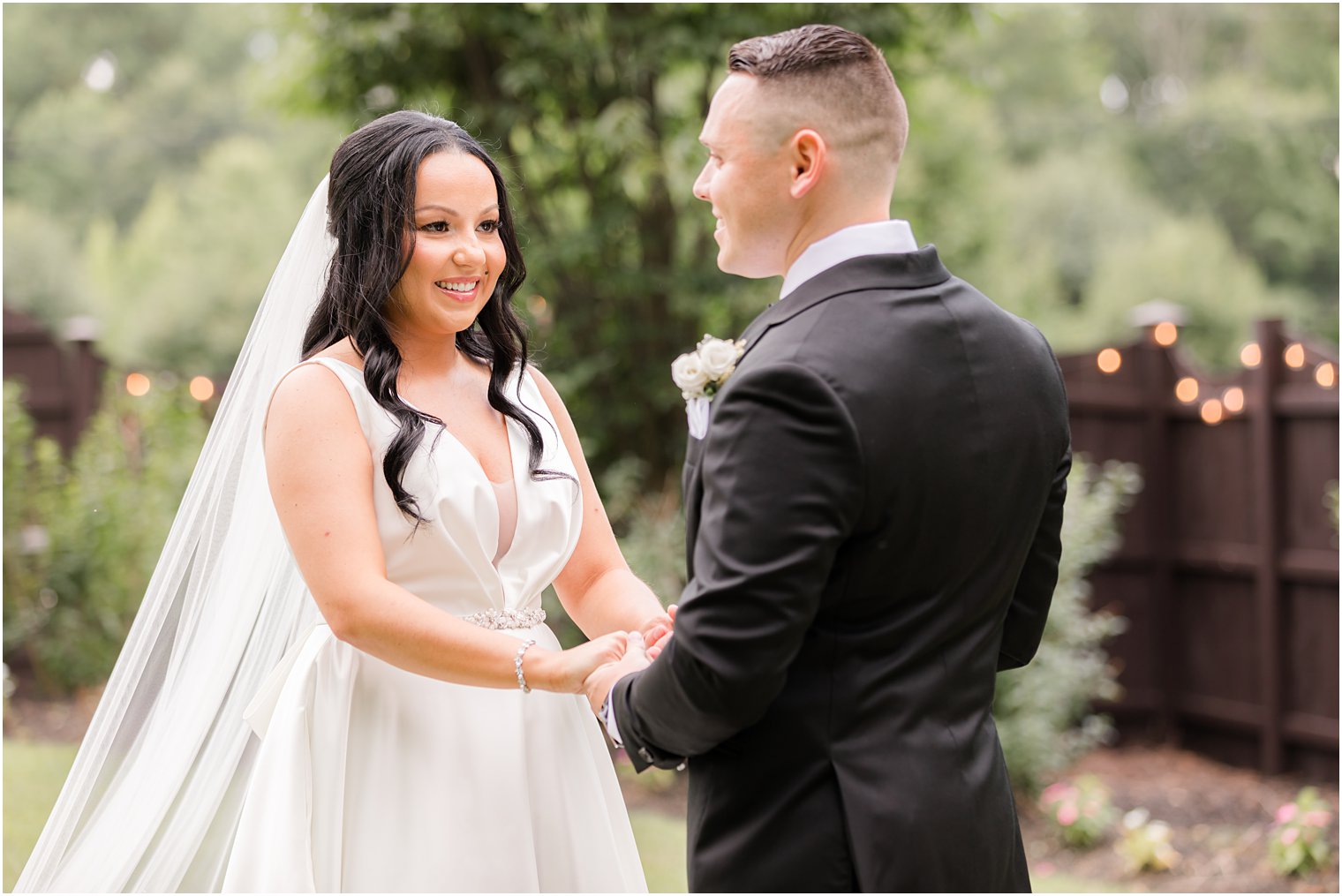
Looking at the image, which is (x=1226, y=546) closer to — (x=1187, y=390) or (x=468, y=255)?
(x=1187, y=390)

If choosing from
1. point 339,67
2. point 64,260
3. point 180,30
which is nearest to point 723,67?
point 339,67

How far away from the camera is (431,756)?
250cm

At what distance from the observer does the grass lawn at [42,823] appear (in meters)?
5.07

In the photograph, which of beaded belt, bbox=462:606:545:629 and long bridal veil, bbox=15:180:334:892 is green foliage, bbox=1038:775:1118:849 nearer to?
beaded belt, bbox=462:606:545:629

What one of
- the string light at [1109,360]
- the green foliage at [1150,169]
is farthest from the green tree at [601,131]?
the green foliage at [1150,169]

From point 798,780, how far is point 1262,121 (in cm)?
2280

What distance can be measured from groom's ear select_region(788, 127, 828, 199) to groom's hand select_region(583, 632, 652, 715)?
2.81ft

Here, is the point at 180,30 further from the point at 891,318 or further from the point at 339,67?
the point at 891,318

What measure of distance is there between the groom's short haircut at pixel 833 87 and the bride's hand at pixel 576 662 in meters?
0.95

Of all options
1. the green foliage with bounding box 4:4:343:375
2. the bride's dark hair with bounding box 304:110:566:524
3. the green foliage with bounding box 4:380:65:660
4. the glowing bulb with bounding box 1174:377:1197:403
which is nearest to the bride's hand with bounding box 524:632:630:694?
the bride's dark hair with bounding box 304:110:566:524

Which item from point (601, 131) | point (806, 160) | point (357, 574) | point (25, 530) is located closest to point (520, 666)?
point (357, 574)

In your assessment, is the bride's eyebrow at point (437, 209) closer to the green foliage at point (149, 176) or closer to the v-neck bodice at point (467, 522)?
the v-neck bodice at point (467, 522)

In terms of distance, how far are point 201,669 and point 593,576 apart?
93 cm

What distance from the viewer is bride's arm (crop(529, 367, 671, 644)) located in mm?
Result: 2760
